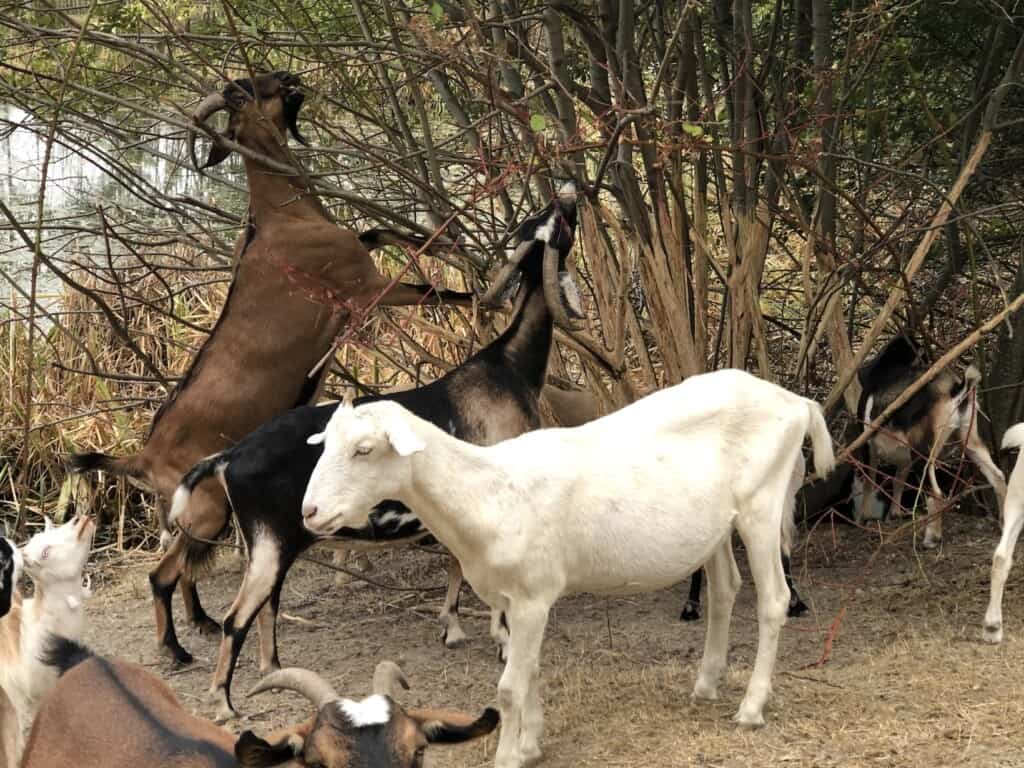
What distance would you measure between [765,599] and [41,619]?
2.75 metres

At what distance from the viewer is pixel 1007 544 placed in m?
7.21

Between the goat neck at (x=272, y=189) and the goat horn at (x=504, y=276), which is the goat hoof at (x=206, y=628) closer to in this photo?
the goat neck at (x=272, y=189)

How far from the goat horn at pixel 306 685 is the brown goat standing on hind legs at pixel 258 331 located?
10.3 ft

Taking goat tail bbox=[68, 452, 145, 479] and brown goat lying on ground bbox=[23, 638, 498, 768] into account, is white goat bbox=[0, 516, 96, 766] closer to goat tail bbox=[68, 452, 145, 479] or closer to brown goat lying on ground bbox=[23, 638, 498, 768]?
brown goat lying on ground bbox=[23, 638, 498, 768]

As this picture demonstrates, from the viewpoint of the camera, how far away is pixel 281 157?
324 inches

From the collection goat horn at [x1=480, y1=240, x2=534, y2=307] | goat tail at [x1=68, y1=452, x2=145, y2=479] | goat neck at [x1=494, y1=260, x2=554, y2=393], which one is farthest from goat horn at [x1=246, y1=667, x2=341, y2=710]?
goat tail at [x1=68, y1=452, x2=145, y2=479]

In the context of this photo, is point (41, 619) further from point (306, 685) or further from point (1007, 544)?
point (1007, 544)

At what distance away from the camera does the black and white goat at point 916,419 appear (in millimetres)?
8562

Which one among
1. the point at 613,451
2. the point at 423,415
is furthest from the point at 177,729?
the point at 423,415

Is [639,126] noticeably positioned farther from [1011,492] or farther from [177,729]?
[177,729]

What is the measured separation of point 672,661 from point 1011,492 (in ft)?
5.70

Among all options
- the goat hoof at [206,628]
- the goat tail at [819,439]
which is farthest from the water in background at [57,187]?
the goat tail at [819,439]

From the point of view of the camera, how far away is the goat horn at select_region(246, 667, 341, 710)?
14.7 ft

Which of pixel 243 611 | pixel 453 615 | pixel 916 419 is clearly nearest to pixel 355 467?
pixel 243 611
